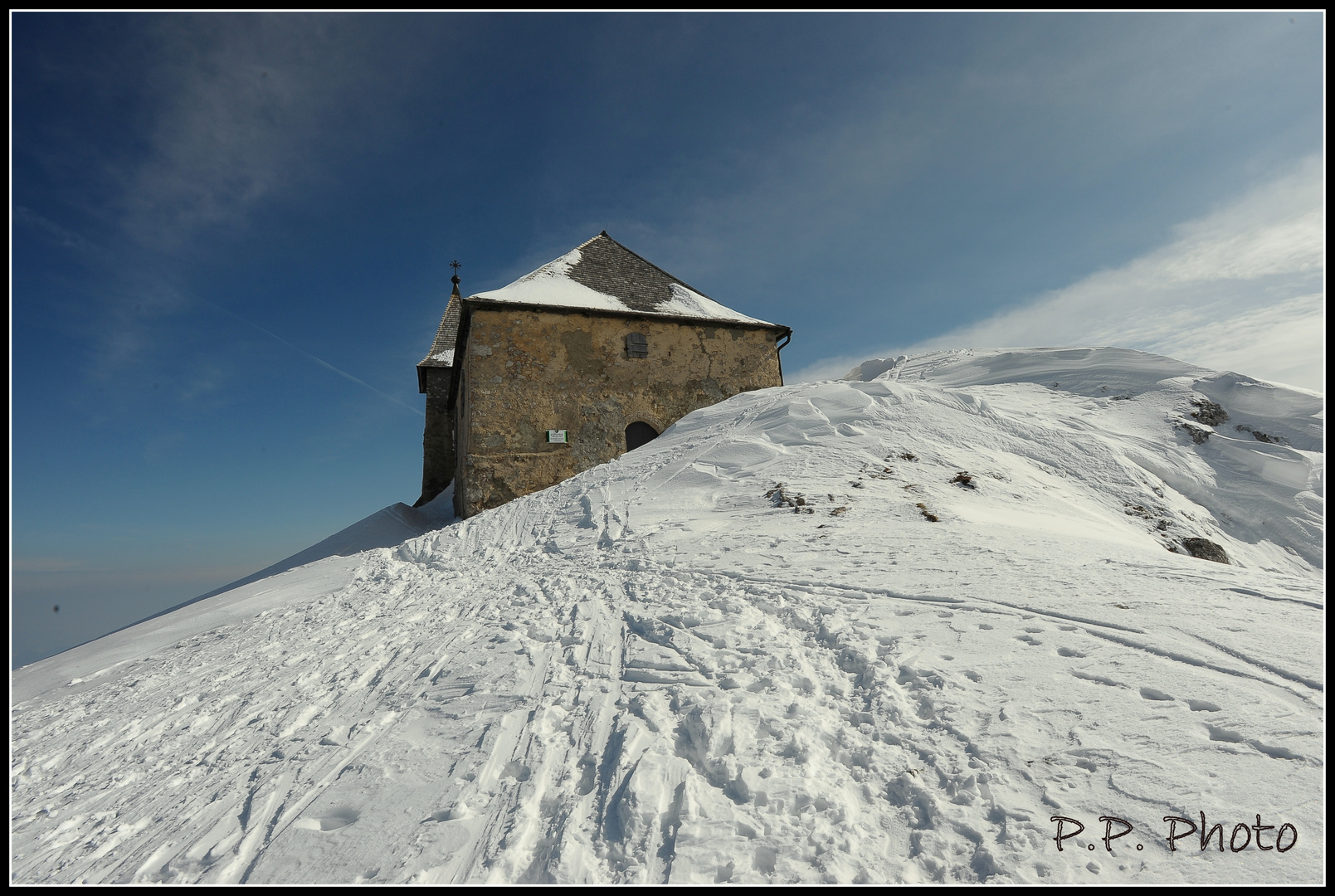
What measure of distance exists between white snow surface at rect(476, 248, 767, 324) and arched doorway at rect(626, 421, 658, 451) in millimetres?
2969

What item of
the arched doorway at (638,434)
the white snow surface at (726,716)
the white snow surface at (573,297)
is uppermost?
the white snow surface at (573,297)

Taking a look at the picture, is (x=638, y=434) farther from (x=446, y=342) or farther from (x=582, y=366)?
(x=446, y=342)

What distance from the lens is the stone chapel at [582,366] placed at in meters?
12.3

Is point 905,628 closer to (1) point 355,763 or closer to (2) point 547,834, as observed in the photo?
(2) point 547,834

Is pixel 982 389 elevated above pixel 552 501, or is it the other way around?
pixel 982 389

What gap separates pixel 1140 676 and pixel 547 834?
302 cm

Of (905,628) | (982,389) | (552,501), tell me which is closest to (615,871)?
(905,628)

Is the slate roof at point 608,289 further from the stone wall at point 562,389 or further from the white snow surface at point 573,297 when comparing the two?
the stone wall at point 562,389

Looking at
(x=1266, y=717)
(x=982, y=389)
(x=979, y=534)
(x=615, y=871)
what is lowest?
(x=615, y=871)

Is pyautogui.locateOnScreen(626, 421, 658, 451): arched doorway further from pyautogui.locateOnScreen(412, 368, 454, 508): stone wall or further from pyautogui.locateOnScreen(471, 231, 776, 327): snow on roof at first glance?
pyautogui.locateOnScreen(412, 368, 454, 508): stone wall

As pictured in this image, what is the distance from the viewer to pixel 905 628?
139 inches

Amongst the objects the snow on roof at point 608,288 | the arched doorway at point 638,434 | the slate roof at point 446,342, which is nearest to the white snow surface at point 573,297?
the snow on roof at point 608,288

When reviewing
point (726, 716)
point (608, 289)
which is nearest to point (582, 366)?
point (608, 289)
